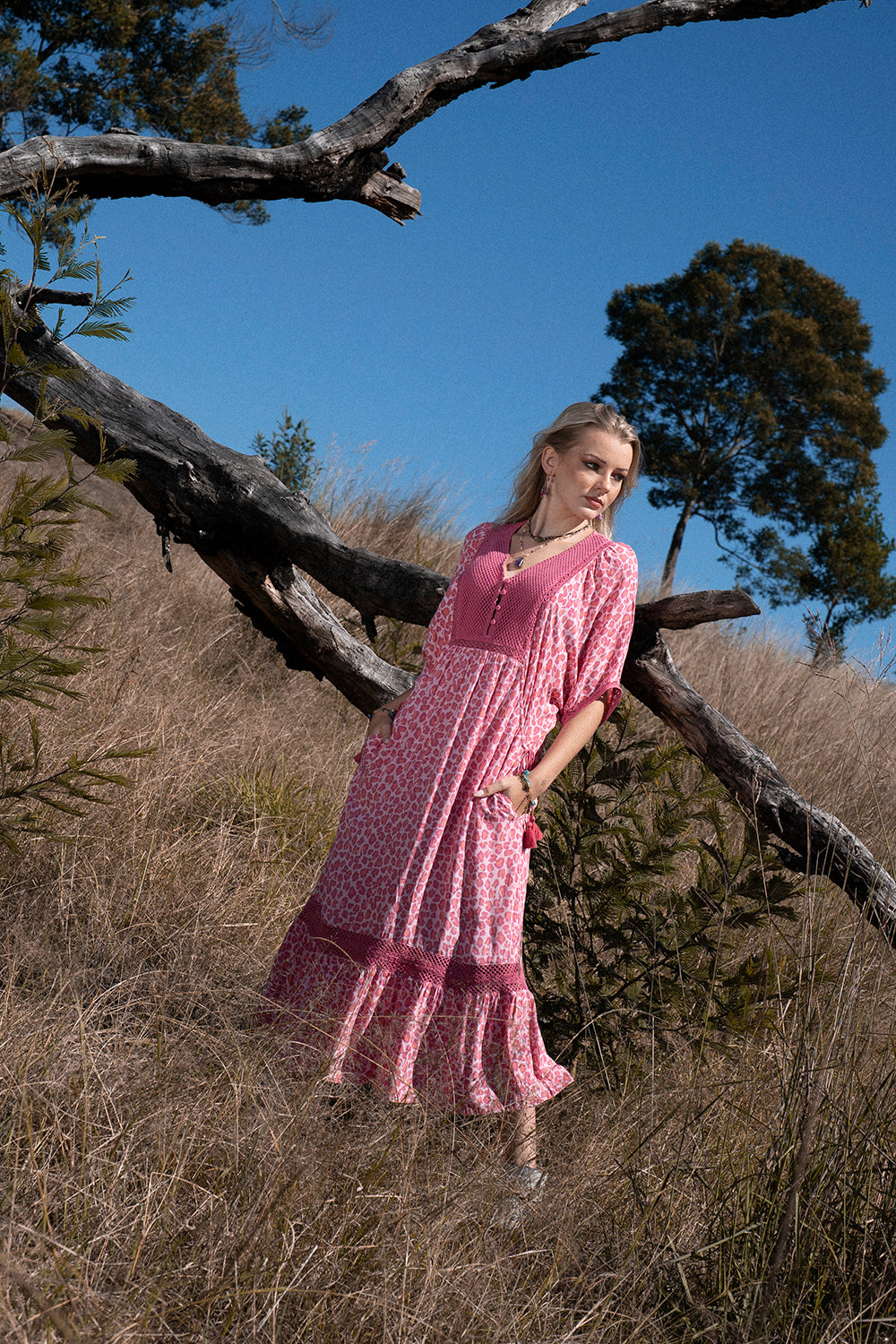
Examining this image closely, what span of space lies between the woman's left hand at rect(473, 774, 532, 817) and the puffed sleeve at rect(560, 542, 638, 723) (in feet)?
0.88

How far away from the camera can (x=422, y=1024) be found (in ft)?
8.30

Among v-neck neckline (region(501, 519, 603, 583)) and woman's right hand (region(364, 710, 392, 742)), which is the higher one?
v-neck neckline (region(501, 519, 603, 583))

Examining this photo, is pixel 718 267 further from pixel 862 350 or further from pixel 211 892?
pixel 211 892

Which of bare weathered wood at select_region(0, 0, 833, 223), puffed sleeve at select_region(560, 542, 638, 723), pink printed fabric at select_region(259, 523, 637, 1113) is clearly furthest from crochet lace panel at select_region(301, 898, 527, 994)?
bare weathered wood at select_region(0, 0, 833, 223)

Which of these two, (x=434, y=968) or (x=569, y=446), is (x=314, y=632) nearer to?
(x=569, y=446)

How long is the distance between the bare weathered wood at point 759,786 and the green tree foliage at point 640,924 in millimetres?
146

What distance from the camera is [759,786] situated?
132 inches

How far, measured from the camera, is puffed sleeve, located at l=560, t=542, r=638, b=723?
2.77 metres

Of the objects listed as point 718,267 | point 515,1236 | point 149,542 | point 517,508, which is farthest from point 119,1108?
point 718,267

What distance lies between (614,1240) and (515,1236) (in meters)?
0.20

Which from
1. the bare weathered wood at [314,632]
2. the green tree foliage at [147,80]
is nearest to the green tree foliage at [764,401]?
the green tree foliage at [147,80]

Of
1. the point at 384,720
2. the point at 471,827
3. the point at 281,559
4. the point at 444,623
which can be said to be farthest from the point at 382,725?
the point at 281,559

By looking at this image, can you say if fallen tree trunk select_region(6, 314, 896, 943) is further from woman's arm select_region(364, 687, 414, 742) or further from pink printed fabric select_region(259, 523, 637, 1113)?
woman's arm select_region(364, 687, 414, 742)

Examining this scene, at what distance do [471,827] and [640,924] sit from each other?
33.6 inches
